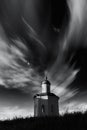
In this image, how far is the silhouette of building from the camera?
4816 centimetres

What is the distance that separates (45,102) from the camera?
48531 millimetres

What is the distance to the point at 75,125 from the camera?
7.84 metres

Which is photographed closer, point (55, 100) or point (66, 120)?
point (66, 120)

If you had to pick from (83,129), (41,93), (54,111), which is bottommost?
(83,129)

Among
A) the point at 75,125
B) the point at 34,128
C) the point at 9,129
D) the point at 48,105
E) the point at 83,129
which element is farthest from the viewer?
the point at 48,105

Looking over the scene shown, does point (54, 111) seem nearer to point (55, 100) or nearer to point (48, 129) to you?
point (55, 100)

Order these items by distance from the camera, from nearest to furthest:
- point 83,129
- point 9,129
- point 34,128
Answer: point 83,129, point 34,128, point 9,129

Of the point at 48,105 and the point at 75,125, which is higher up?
the point at 48,105

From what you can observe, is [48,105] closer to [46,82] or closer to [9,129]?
[46,82]

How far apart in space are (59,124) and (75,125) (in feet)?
2.10

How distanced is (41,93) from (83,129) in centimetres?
4193

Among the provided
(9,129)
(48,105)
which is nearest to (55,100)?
(48,105)

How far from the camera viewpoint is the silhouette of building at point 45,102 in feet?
158

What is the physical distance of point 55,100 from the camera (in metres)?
49.9
